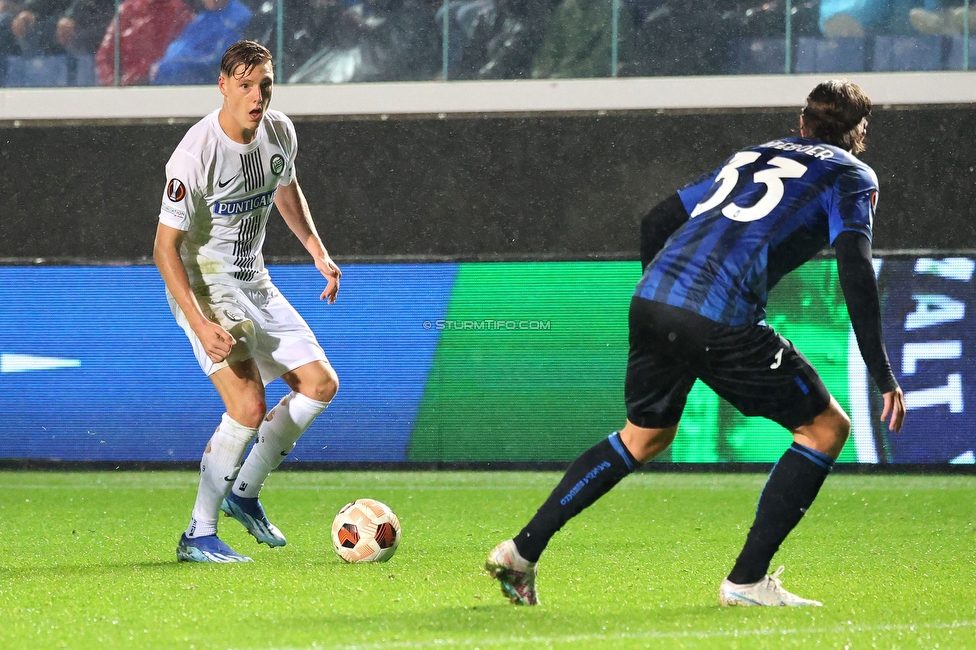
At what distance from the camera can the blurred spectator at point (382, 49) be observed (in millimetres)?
12828

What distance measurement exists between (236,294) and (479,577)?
1.48m

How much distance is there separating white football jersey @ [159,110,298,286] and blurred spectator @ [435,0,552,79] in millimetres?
7673

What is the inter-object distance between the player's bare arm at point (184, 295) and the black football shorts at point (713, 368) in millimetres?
1652

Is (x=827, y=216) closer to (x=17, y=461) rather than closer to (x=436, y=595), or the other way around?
(x=436, y=595)

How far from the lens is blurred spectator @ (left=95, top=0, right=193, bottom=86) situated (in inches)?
515

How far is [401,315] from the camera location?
31.7ft

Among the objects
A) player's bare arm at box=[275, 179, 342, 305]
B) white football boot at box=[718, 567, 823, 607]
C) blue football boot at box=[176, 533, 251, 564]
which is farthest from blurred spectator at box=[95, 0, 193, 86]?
white football boot at box=[718, 567, 823, 607]

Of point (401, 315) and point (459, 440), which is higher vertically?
point (401, 315)

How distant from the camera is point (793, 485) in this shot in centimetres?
383

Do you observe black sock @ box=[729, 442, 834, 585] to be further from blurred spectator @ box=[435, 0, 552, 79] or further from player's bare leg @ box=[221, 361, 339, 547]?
blurred spectator @ box=[435, 0, 552, 79]

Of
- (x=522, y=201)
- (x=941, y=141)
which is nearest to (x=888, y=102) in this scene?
(x=941, y=141)

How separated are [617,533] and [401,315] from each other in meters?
3.83

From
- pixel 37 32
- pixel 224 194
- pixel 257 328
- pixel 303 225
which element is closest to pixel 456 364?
pixel 303 225

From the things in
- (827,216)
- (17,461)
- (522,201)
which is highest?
(827,216)
